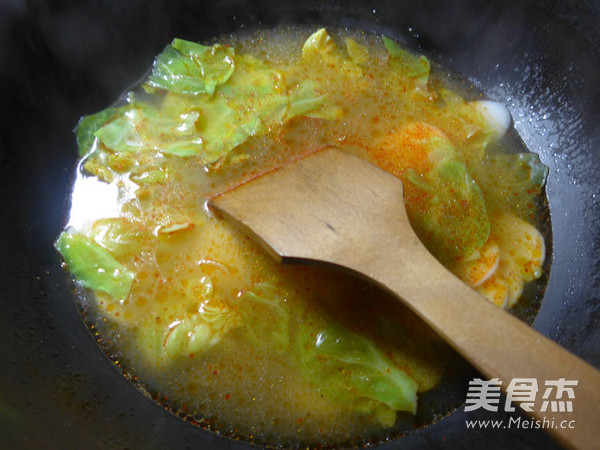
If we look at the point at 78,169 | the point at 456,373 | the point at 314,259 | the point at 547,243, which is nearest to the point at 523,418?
the point at 456,373

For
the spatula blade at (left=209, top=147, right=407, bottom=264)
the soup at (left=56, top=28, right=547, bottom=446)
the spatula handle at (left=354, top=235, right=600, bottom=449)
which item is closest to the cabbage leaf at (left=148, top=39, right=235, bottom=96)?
the soup at (left=56, top=28, right=547, bottom=446)

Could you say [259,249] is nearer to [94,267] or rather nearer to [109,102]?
[94,267]

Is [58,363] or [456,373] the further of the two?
[456,373]

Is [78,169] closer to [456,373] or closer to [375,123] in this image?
[375,123]

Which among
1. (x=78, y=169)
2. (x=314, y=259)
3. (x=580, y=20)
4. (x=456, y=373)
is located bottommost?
(x=78, y=169)

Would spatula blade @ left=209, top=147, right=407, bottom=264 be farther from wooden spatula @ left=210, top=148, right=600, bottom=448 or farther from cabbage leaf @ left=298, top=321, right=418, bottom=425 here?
cabbage leaf @ left=298, top=321, right=418, bottom=425

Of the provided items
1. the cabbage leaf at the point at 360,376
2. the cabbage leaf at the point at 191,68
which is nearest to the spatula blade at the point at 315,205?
the cabbage leaf at the point at 360,376

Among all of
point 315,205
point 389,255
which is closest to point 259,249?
point 315,205
